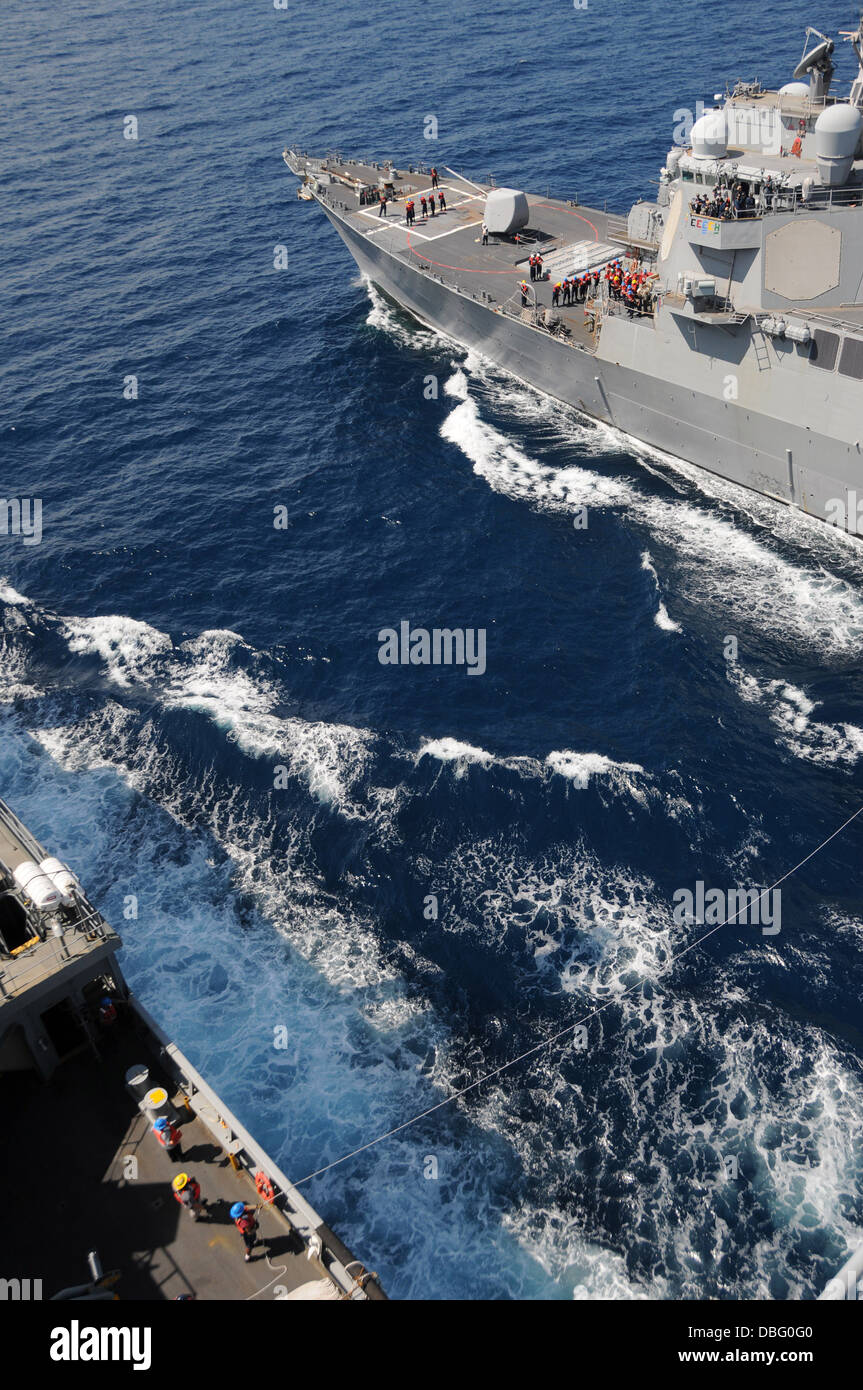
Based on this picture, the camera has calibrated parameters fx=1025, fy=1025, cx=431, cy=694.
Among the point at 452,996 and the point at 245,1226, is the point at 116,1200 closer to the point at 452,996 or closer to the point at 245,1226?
the point at 245,1226

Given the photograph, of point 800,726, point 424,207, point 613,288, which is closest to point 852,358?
point 613,288

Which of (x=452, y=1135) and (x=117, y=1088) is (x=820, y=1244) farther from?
(x=117, y=1088)

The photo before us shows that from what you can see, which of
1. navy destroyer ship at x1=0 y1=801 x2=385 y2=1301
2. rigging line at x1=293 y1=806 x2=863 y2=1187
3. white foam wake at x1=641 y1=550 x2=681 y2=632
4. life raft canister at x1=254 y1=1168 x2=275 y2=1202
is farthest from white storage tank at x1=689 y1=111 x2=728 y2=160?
life raft canister at x1=254 y1=1168 x2=275 y2=1202

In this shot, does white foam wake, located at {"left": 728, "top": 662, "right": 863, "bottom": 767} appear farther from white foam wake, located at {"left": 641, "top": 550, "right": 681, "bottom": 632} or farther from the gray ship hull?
the gray ship hull

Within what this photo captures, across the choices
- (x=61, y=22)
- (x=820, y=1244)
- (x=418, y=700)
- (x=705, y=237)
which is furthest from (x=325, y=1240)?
(x=61, y=22)

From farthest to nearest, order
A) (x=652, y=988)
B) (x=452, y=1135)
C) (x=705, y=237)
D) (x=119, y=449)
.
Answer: (x=119, y=449) < (x=705, y=237) < (x=652, y=988) < (x=452, y=1135)

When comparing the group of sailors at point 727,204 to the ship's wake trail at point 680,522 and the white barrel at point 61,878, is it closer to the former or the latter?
the ship's wake trail at point 680,522

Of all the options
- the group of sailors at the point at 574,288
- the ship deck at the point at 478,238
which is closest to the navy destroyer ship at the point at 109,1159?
the ship deck at the point at 478,238
